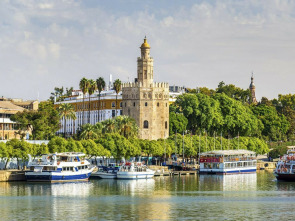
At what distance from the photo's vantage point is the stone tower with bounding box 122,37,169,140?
14212 cm

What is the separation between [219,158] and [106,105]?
42766mm

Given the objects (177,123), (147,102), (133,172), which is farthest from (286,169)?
(177,123)

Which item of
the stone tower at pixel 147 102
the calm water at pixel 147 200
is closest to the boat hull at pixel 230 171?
the stone tower at pixel 147 102

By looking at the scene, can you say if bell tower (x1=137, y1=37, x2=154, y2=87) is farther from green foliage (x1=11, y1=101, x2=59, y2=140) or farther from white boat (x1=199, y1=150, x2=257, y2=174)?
green foliage (x1=11, y1=101, x2=59, y2=140)

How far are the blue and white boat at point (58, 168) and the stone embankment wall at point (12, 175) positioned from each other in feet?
4.20

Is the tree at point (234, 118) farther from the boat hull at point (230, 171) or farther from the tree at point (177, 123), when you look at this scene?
the boat hull at point (230, 171)

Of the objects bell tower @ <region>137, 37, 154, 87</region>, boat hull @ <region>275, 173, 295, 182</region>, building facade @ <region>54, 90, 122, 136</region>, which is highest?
bell tower @ <region>137, 37, 154, 87</region>

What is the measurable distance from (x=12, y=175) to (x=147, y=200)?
86.5 feet

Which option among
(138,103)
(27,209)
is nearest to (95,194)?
(27,209)

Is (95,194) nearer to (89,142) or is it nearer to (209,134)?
(89,142)

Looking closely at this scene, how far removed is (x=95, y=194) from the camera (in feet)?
265

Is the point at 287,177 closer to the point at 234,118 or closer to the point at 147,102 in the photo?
the point at 147,102

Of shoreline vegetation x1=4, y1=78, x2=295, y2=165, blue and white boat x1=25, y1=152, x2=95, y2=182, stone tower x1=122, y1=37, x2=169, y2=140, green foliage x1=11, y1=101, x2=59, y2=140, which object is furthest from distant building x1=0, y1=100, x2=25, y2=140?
blue and white boat x1=25, y1=152, x2=95, y2=182

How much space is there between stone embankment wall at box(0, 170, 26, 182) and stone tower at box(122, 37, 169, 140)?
1872 inches
